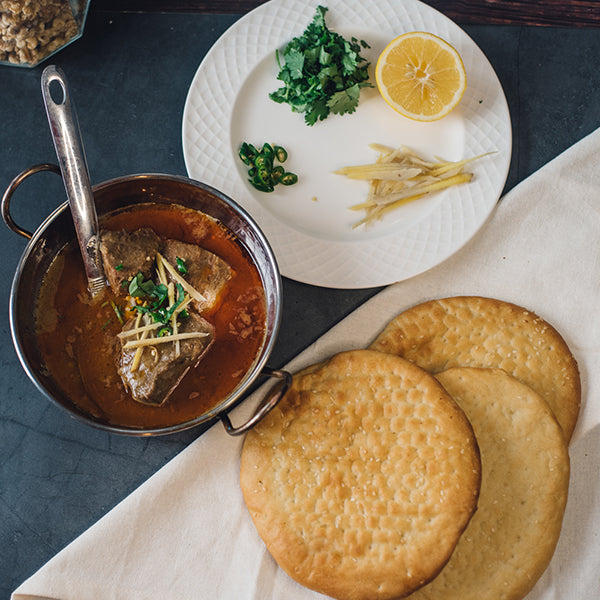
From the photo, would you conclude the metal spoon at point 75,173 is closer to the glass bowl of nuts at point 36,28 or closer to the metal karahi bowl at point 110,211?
the metal karahi bowl at point 110,211

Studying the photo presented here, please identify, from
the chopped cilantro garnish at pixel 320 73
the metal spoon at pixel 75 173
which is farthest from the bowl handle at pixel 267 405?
the chopped cilantro garnish at pixel 320 73

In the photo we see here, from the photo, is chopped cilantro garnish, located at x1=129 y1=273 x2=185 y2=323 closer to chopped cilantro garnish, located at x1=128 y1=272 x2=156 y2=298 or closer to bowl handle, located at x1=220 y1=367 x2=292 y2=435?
chopped cilantro garnish, located at x1=128 y1=272 x2=156 y2=298

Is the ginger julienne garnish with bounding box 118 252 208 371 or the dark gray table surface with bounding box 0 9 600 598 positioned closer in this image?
the ginger julienne garnish with bounding box 118 252 208 371

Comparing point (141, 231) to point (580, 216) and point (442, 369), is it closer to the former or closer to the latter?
point (442, 369)

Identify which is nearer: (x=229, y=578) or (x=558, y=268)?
(x=229, y=578)

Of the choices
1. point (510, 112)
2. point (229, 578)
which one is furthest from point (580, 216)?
point (229, 578)

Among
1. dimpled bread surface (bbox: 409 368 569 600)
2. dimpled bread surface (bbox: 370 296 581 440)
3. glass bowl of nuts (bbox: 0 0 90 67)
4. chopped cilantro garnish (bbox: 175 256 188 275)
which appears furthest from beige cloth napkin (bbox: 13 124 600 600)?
glass bowl of nuts (bbox: 0 0 90 67)
